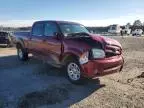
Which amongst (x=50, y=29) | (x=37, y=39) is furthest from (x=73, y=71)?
(x=37, y=39)

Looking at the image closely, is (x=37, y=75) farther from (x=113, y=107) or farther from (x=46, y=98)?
(x=113, y=107)

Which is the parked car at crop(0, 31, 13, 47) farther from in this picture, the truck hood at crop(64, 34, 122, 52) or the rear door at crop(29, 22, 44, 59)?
the truck hood at crop(64, 34, 122, 52)

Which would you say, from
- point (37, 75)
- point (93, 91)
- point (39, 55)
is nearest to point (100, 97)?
point (93, 91)

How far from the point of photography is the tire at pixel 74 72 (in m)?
7.77

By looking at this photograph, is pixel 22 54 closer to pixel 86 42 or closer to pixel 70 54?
pixel 70 54

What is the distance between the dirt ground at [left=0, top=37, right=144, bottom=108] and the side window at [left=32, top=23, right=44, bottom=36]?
1.43 m

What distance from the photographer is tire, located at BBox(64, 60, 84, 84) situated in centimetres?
777

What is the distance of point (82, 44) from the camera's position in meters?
7.62

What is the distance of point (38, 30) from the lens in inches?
404

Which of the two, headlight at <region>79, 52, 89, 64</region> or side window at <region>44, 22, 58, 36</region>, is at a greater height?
side window at <region>44, 22, 58, 36</region>

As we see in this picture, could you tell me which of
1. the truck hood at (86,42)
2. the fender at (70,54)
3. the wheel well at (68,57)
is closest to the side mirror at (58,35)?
the truck hood at (86,42)

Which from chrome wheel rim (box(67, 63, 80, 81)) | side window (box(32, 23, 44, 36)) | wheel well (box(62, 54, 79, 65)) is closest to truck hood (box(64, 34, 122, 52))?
wheel well (box(62, 54, 79, 65))

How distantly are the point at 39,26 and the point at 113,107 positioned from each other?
17.5ft

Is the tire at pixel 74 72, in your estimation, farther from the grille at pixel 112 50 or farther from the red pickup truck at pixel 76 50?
the grille at pixel 112 50
